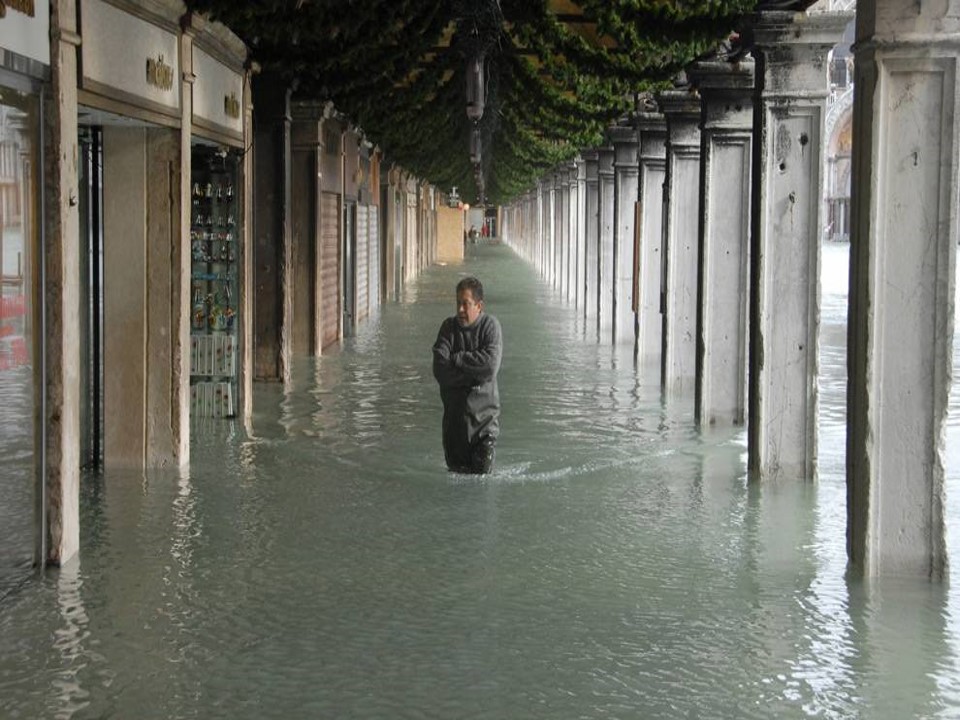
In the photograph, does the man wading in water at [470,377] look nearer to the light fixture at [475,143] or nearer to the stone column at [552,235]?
the light fixture at [475,143]

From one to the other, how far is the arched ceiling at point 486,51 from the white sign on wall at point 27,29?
127 inches

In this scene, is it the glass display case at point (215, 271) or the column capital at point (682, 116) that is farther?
the column capital at point (682, 116)

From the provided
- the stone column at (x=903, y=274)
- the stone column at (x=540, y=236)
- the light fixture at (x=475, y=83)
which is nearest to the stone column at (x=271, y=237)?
the light fixture at (x=475, y=83)

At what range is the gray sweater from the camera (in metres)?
10.1

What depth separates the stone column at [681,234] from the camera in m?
15.0

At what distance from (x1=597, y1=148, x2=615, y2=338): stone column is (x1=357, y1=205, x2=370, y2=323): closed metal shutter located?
12.5 feet

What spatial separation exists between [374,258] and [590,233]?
3.98m

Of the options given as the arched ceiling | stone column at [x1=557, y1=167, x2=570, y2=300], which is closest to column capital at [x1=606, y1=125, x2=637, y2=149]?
the arched ceiling

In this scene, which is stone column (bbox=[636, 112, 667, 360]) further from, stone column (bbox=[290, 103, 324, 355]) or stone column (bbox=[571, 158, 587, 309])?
stone column (bbox=[571, 158, 587, 309])

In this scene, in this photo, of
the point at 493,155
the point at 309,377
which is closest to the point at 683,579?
the point at 309,377

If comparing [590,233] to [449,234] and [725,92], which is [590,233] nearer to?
[725,92]

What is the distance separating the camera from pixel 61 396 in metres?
7.43

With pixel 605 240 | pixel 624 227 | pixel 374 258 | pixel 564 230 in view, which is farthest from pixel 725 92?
pixel 564 230

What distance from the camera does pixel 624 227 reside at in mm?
22375
